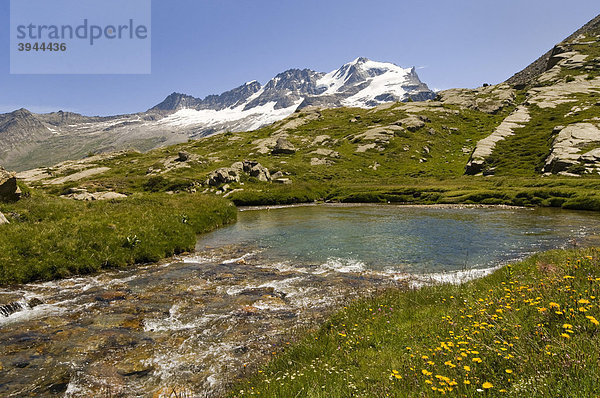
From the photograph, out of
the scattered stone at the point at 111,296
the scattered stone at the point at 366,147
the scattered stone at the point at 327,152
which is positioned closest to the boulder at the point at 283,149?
the scattered stone at the point at 327,152

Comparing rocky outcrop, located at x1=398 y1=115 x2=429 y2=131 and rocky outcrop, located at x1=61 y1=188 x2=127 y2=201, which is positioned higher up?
rocky outcrop, located at x1=398 y1=115 x2=429 y2=131

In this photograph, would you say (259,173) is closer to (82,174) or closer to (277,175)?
(277,175)

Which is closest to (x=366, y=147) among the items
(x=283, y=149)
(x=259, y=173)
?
(x=283, y=149)

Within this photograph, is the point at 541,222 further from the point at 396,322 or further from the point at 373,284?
the point at 396,322

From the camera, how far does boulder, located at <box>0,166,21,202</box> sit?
24289 millimetres

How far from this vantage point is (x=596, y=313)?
583 cm

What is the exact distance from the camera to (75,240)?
18.9 metres

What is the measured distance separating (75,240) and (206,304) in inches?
439

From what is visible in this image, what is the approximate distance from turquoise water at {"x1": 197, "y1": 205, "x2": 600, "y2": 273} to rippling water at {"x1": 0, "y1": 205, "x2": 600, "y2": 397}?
0.17 metres

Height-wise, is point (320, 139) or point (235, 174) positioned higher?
point (320, 139)

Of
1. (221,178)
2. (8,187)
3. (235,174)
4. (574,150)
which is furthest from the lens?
(235,174)

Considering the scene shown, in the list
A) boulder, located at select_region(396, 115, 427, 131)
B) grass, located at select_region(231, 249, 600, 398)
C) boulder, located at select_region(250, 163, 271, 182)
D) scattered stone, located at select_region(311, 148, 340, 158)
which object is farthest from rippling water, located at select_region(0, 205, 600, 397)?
boulder, located at select_region(396, 115, 427, 131)

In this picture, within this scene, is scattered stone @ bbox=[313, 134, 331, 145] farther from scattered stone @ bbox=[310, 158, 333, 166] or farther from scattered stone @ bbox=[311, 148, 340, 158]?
scattered stone @ bbox=[310, 158, 333, 166]

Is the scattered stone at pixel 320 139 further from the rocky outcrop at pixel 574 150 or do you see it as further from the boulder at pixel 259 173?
the rocky outcrop at pixel 574 150
